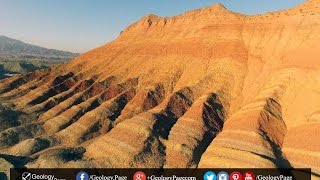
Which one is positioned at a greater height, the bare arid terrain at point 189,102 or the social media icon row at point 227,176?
the bare arid terrain at point 189,102

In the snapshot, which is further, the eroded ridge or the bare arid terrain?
the bare arid terrain

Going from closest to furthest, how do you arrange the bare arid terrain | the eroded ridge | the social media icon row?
the social media icon row < the eroded ridge < the bare arid terrain

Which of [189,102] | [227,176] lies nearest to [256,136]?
[227,176]

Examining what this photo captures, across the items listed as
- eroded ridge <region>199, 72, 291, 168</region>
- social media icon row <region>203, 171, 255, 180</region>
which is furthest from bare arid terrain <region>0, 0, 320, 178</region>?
social media icon row <region>203, 171, 255, 180</region>

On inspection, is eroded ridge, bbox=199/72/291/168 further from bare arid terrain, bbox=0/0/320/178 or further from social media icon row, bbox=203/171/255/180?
social media icon row, bbox=203/171/255/180

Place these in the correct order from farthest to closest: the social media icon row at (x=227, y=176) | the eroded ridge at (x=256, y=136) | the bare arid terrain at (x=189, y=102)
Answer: the bare arid terrain at (x=189, y=102)
the eroded ridge at (x=256, y=136)
the social media icon row at (x=227, y=176)

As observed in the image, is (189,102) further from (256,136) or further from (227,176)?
(227,176)

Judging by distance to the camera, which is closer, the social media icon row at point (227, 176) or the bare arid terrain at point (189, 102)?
the social media icon row at point (227, 176)

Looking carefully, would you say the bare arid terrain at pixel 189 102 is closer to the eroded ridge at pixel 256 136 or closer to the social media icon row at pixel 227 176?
the eroded ridge at pixel 256 136

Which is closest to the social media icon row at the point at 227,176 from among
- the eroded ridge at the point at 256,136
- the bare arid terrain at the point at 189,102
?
the eroded ridge at the point at 256,136
